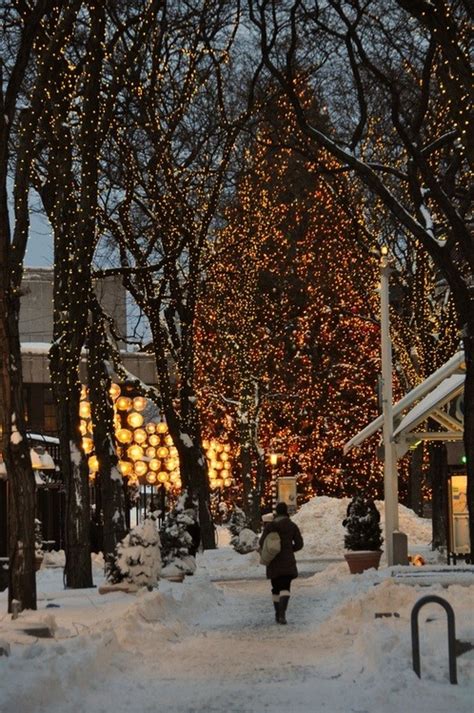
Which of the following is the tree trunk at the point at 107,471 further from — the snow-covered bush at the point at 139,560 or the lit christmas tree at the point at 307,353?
the lit christmas tree at the point at 307,353

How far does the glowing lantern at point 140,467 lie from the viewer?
121ft

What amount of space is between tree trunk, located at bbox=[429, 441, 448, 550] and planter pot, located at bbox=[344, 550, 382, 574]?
3.99m

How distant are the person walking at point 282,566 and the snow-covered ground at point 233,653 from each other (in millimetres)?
300

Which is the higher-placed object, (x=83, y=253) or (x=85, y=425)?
(x=83, y=253)

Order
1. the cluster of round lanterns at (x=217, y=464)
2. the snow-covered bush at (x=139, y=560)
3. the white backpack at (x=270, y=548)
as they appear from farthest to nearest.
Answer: the cluster of round lanterns at (x=217, y=464) → the snow-covered bush at (x=139, y=560) → the white backpack at (x=270, y=548)

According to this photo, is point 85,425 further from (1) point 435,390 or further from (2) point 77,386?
(2) point 77,386

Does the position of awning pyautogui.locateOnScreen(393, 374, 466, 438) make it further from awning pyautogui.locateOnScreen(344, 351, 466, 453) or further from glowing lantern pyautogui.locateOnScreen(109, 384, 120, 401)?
glowing lantern pyautogui.locateOnScreen(109, 384, 120, 401)

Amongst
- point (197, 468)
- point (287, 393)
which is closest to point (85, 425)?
point (197, 468)

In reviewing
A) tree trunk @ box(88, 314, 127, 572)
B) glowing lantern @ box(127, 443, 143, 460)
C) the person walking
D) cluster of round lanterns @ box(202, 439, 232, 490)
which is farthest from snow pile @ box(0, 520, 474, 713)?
cluster of round lanterns @ box(202, 439, 232, 490)

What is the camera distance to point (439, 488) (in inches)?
1469

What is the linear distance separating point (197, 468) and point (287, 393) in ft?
65.9

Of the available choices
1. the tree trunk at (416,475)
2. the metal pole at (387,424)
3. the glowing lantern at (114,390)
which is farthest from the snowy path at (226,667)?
the tree trunk at (416,475)

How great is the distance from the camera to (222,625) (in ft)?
66.0

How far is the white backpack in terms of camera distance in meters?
20.3
